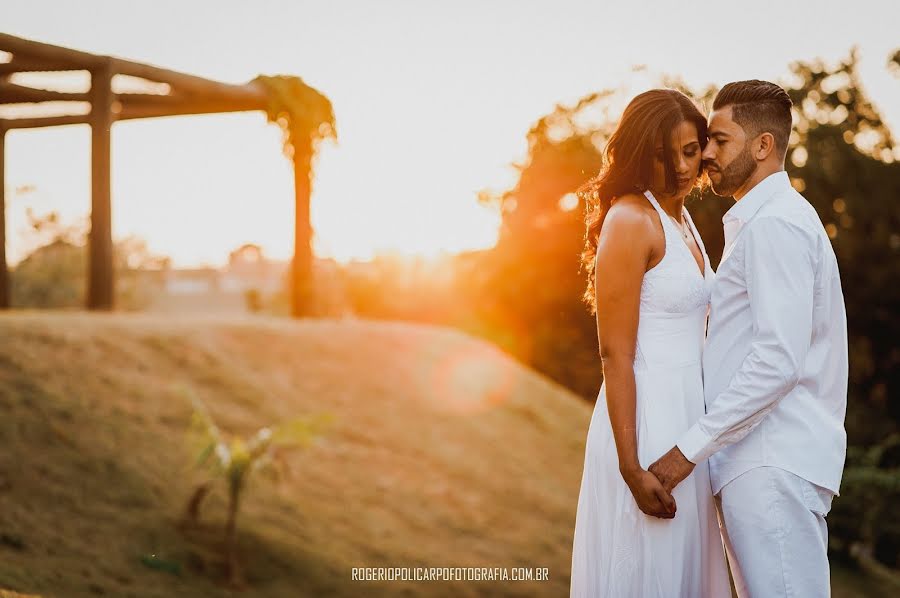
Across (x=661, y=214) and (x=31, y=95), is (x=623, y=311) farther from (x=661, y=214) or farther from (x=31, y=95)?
(x=31, y=95)

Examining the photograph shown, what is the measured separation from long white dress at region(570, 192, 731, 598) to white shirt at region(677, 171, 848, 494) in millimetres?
110

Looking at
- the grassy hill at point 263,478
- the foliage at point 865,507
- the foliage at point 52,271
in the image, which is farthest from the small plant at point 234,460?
the foliage at point 52,271

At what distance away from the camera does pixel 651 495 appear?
3391 millimetres

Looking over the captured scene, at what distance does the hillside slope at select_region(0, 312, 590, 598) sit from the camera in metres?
9.01

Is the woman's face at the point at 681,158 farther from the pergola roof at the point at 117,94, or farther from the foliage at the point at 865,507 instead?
the foliage at the point at 865,507

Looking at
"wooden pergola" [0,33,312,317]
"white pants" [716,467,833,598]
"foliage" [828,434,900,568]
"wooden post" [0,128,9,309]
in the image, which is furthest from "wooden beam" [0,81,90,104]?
"foliage" [828,434,900,568]

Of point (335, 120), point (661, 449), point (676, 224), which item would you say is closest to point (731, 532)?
point (661, 449)

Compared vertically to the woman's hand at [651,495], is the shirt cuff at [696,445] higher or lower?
higher

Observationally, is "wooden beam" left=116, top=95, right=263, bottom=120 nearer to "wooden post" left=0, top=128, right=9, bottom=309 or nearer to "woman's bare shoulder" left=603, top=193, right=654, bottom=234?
"wooden post" left=0, top=128, right=9, bottom=309

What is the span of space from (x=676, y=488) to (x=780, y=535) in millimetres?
416

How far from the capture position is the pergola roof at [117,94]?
512 inches

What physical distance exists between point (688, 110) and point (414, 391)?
13690mm

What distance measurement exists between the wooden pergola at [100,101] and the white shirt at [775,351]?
1130 centimetres

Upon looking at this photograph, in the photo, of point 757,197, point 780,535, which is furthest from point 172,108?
point 780,535
